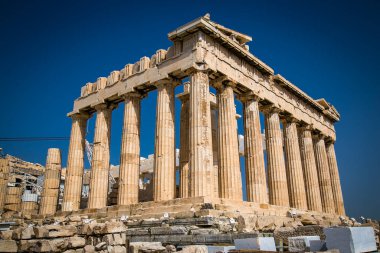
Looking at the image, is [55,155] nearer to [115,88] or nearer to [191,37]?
[115,88]

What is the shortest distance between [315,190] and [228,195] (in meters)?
13.0

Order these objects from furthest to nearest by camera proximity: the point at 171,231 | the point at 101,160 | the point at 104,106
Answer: the point at 104,106 < the point at 101,160 < the point at 171,231

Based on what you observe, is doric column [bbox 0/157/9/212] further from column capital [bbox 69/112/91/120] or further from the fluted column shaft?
the fluted column shaft

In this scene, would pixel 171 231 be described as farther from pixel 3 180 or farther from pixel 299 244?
pixel 3 180

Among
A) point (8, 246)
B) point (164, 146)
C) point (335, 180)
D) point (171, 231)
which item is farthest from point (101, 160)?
point (335, 180)

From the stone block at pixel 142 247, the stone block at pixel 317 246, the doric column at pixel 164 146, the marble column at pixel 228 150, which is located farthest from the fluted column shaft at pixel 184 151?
the stone block at pixel 317 246

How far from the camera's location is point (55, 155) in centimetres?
2814

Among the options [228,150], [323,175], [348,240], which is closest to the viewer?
[348,240]

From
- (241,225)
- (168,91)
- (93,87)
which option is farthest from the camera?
(93,87)

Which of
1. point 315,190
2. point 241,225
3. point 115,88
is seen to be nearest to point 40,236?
point 241,225

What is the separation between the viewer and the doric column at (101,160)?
23.5m

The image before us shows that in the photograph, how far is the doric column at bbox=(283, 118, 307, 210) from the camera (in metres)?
26.5

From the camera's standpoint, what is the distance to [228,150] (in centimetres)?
2031

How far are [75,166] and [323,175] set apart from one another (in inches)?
888
